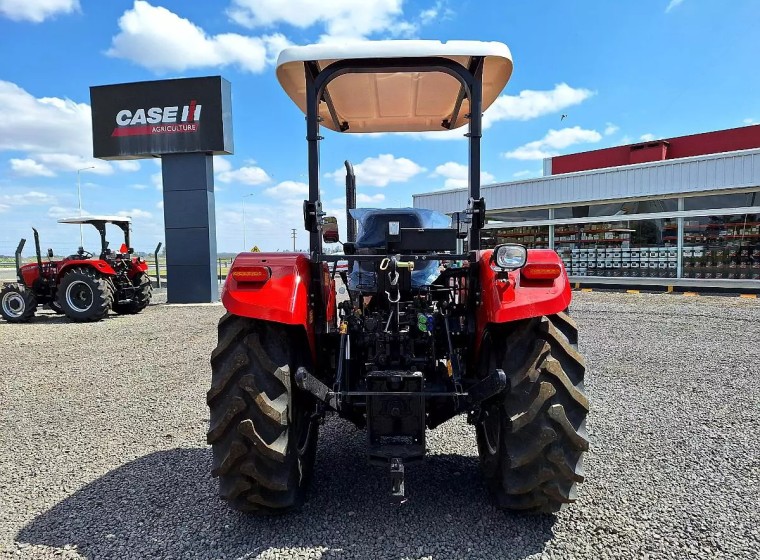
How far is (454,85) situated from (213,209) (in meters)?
12.2

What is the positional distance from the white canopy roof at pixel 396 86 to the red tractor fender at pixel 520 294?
105 centimetres

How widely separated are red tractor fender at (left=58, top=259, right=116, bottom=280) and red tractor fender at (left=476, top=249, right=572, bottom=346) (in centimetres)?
1041

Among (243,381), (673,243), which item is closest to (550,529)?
(243,381)

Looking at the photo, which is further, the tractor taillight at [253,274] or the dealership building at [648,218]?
the dealership building at [648,218]

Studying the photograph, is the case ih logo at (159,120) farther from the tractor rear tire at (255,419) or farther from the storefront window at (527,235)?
the tractor rear tire at (255,419)

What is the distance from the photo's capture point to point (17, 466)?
347 centimetres

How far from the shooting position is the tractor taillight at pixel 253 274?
261 centimetres

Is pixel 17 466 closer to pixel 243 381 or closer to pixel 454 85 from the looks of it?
pixel 243 381

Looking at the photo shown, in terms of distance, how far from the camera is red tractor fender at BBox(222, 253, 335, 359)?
8.34 feet

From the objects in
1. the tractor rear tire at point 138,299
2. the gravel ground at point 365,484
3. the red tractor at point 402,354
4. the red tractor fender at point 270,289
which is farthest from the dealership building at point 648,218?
the red tractor fender at point 270,289

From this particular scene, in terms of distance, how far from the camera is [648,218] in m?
15.2

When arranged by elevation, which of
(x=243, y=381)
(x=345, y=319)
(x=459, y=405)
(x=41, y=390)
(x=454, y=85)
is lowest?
(x=41, y=390)

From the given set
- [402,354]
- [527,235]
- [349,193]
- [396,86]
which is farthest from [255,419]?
[527,235]

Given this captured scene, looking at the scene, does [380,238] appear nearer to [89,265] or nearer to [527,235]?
[89,265]
